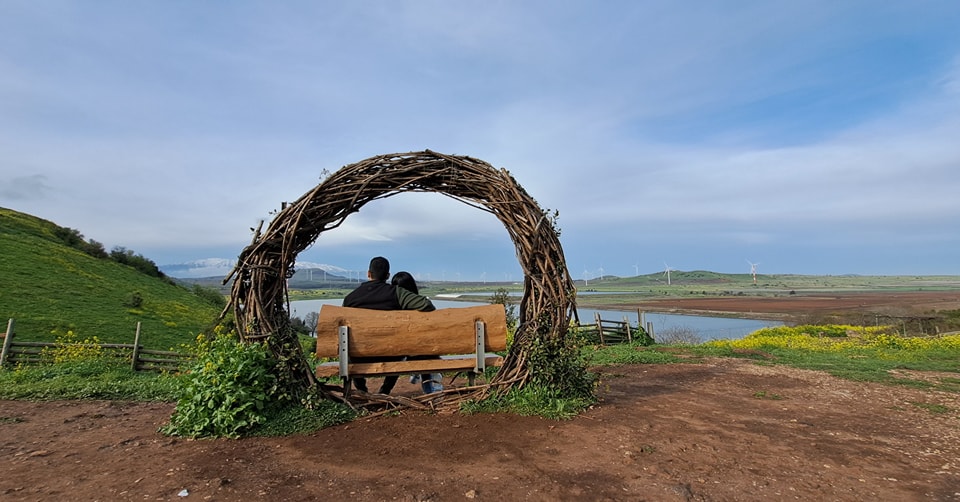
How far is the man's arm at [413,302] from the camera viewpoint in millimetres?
5695

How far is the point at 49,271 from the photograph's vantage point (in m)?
26.0

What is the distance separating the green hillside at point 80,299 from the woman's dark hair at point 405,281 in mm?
14889

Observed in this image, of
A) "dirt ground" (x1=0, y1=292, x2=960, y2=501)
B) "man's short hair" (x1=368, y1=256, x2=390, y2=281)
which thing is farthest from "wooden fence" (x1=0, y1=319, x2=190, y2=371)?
"man's short hair" (x1=368, y1=256, x2=390, y2=281)

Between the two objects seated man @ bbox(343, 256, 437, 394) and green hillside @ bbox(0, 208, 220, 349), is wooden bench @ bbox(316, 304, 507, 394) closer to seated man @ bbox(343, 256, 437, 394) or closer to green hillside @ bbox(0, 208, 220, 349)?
seated man @ bbox(343, 256, 437, 394)

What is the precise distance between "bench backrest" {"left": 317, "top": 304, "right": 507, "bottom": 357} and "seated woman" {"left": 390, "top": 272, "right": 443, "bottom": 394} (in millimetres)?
593

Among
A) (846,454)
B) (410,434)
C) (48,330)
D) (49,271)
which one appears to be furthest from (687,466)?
(49,271)

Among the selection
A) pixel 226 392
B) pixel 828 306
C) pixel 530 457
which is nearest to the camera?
pixel 530 457

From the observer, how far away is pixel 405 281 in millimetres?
6090

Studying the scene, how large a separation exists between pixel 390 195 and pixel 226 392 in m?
2.70

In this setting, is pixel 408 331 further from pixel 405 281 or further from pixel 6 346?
pixel 6 346

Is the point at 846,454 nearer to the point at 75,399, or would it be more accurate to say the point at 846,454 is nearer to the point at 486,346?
the point at 486,346

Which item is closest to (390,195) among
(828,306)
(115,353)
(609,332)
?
(115,353)

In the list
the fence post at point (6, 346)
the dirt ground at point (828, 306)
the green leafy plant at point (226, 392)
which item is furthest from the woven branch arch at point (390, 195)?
the dirt ground at point (828, 306)

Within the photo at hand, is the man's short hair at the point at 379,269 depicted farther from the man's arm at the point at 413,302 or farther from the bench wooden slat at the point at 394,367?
the bench wooden slat at the point at 394,367
